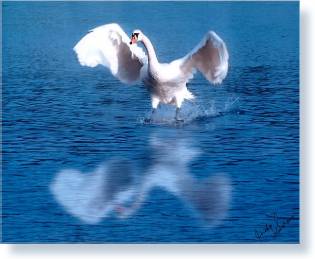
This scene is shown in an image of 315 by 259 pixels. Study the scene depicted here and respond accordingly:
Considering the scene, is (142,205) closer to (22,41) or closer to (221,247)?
(221,247)

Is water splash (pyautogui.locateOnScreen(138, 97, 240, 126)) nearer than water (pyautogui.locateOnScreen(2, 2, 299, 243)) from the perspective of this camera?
No

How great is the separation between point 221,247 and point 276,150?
585 millimetres

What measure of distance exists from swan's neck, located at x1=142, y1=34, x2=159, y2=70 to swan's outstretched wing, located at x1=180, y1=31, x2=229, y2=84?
161 mm

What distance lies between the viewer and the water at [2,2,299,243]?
856cm

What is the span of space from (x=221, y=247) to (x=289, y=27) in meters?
1.15

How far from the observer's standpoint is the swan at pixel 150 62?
28.5 ft

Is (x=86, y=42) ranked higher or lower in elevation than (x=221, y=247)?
higher

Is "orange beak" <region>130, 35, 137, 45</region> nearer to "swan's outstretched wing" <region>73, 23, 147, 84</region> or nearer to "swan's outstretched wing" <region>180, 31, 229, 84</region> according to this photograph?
"swan's outstretched wing" <region>73, 23, 147, 84</region>

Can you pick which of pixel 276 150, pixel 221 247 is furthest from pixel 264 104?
pixel 221 247

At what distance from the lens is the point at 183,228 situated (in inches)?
336

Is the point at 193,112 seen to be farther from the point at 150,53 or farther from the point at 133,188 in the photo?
the point at 133,188
